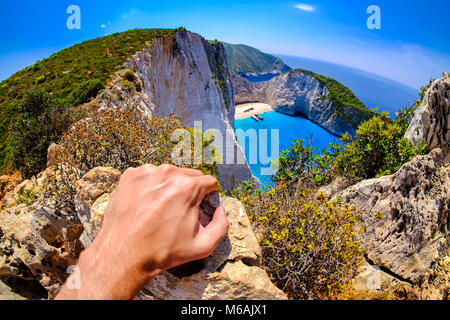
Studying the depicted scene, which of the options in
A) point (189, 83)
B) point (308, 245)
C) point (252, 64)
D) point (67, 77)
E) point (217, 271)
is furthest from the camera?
point (252, 64)

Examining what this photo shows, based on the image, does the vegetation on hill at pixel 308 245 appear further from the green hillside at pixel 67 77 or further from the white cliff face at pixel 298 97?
the white cliff face at pixel 298 97

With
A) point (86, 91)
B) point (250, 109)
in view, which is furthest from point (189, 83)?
point (250, 109)

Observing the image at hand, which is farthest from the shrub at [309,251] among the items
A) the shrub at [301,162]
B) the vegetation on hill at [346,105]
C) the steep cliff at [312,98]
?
the vegetation on hill at [346,105]

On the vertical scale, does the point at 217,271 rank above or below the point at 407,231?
above

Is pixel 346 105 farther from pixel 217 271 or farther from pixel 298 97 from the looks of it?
pixel 217 271

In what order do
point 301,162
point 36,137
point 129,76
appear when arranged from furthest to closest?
point 129,76 → point 301,162 → point 36,137

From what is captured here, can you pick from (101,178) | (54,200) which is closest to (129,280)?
(101,178)
